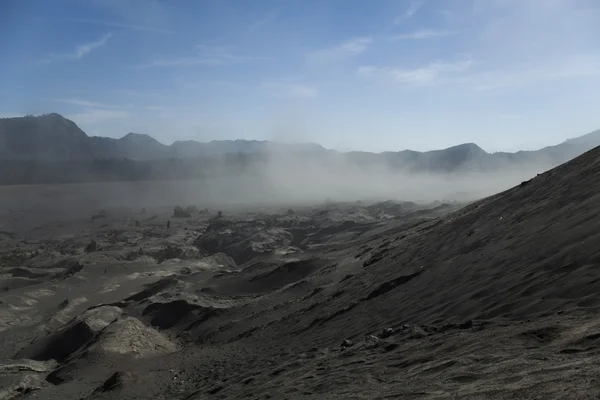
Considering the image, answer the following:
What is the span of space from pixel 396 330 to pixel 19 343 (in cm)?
1267

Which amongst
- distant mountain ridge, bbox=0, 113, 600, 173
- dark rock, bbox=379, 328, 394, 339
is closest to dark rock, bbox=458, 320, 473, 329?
dark rock, bbox=379, 328, 394, 339

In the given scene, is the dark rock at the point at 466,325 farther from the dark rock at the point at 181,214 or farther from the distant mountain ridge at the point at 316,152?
the distant mountain ridge at the point at 316,152

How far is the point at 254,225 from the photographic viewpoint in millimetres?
38438

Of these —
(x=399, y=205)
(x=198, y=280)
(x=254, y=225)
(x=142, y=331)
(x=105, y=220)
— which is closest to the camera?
(x=142, y=331)

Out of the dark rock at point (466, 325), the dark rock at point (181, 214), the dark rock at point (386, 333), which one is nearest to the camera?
the dark rock at point (466, 325)

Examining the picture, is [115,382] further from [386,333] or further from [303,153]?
[303,153]

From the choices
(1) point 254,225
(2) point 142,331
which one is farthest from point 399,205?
(2) point 142,331

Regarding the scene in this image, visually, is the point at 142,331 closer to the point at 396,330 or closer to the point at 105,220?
the point at 396,330

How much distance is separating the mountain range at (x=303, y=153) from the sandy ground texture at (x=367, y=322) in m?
89.5

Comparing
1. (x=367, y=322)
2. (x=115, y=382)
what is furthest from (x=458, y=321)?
(x=115, y=382)

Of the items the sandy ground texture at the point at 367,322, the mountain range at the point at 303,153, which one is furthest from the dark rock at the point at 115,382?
the mountain range at the point at 303,153

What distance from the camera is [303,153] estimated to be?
11338 cm

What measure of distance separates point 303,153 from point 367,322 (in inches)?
4135

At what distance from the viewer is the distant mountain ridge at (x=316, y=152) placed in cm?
11094
